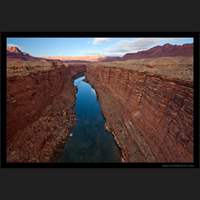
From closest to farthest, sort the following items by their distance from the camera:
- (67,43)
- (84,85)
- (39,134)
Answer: (67,43), (39,134), (84,85)

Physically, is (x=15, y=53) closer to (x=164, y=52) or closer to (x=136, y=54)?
(x=136, y=54)

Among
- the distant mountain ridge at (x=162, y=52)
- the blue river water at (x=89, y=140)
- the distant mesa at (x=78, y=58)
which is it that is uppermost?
the distant mountain ridge at (x=162, y=52)

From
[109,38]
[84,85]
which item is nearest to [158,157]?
[109,38]

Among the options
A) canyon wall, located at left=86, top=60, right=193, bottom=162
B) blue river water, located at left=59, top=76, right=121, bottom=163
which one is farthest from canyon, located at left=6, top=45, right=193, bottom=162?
blue river water, located at left=59, top=76, right=121, bottom=163

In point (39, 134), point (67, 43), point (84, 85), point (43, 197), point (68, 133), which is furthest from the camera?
point (84, 85)

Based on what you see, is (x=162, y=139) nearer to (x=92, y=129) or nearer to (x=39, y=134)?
(x=92, y=129)

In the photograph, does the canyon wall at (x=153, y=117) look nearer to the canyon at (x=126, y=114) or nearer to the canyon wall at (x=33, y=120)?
the canyon at (x=126, y=114)

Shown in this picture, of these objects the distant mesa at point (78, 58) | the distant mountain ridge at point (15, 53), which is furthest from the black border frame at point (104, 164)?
A: the distant mesa at point (78, 58)
